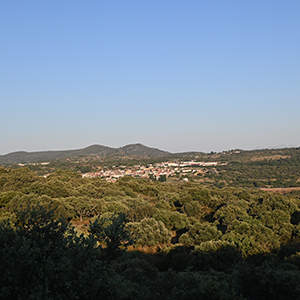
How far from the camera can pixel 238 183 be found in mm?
108750

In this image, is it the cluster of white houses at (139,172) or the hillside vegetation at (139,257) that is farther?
the cluster of white houses at (139,172)

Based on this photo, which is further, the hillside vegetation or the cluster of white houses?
the cluster of white houses

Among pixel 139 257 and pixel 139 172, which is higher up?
pixel 139 172

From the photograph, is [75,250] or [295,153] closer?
[75,250]

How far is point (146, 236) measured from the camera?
26.7 metres

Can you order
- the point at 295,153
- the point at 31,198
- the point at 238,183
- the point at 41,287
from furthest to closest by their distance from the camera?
the point at 295,153 → the point at 238,183 → the point at 31,198 → the point at 41,287

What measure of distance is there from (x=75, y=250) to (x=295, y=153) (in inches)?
7058

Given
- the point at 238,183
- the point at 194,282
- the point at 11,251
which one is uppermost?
the point at 11,251

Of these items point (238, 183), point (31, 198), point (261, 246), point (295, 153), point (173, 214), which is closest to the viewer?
point (261, 246)

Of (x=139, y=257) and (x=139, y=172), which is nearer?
(x=139, y=257)

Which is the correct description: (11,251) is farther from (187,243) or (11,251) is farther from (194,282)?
(187,243)

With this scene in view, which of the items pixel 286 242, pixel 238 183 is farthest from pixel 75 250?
pixel 238 183

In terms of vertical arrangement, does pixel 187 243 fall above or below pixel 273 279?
below

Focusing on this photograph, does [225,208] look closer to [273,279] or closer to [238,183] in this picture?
[273,279]
